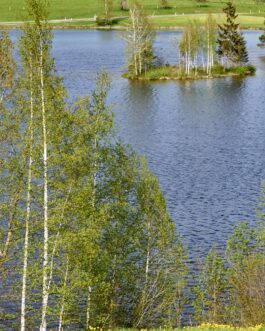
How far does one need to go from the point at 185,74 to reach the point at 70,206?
92.0 m

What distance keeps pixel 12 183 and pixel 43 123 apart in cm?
349

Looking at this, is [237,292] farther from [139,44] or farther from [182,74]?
[139,44]

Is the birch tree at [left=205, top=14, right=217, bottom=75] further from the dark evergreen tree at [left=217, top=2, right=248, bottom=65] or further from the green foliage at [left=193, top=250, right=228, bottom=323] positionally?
the green foliage at [left=193, top=250, right=228, bottom=323]

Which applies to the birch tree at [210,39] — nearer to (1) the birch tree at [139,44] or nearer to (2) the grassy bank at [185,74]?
(2) the grassy bank at [185,74]

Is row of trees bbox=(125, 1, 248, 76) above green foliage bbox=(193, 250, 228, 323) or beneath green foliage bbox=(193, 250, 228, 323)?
above

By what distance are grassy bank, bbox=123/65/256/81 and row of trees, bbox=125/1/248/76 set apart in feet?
2.12

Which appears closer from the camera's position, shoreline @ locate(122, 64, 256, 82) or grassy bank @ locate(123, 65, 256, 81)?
shoreline @ locate(122, 64, 256, 82)

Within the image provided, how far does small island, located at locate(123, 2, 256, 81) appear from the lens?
120 meters

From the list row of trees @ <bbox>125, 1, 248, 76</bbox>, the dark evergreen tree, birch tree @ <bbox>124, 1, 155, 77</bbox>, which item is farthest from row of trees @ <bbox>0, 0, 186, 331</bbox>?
the dark evergreen tree

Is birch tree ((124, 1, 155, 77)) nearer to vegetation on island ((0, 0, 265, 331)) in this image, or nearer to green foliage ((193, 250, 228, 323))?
vegetation on island ((0, 0, 265, 331))

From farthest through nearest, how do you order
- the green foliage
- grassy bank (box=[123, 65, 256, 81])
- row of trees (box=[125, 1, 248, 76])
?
row of trees (box=[125, 1, 248, 76]) → grassy bank (box=[123, 65, 256, 81]) → the green foliage

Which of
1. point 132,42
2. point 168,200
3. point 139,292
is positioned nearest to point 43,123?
point 139,292

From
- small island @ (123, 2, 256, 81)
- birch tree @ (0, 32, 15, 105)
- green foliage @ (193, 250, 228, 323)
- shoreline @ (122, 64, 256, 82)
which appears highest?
birch tree @ (0, 32, 15, 105)

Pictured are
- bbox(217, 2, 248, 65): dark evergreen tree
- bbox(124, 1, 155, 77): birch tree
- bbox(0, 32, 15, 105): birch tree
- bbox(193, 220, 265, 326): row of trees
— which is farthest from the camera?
bbox(217, 2, 248, 65): dark evergreen tree
